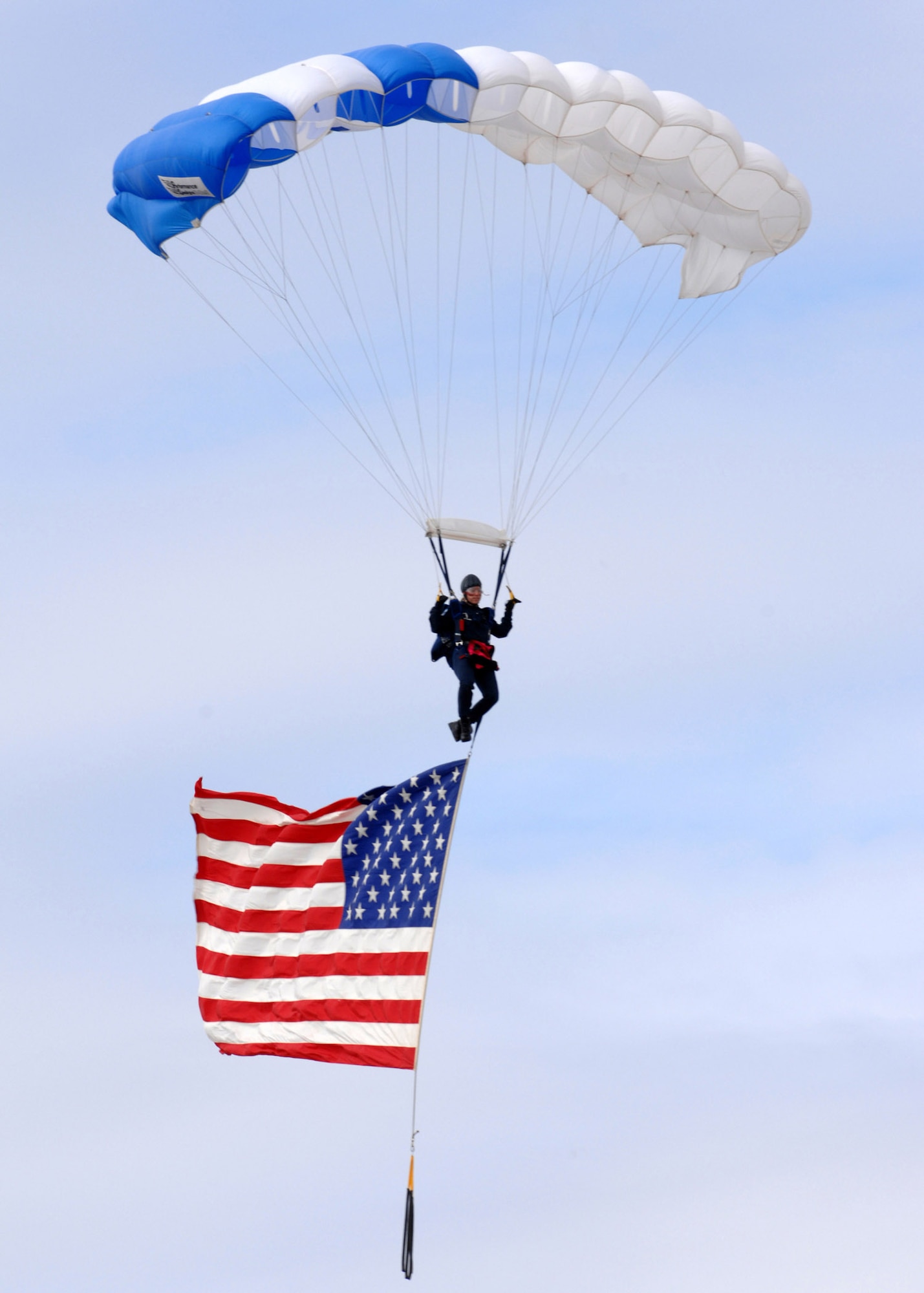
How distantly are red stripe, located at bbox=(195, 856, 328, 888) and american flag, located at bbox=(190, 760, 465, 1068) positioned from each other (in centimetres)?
1

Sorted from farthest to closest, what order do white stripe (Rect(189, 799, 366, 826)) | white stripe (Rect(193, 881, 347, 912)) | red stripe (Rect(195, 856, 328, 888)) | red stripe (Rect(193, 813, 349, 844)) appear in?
white stripe (Rect(189, 799, 366, 826)) → red stripe (Rect(193, 813, 349, 844)) → red stripe (Rect(195, 856, 328, 888)) → white stripe (Rect(193, 881, 347, 912))

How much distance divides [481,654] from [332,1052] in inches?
171

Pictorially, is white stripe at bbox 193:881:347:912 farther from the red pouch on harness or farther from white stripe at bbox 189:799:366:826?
the red pouch on harness

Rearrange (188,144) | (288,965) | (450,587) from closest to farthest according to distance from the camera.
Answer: (188,144), (450,587), (288,965)

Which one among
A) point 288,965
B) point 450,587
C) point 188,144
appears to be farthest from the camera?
point 288,965

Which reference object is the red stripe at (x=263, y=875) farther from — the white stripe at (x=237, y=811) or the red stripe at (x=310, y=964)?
the red stripe at (x=310, y=964)

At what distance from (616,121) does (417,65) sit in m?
2.32

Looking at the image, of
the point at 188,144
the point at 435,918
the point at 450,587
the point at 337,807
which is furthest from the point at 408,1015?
→ the point at 188,144

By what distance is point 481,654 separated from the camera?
20469 mm

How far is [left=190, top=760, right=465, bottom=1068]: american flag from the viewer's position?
68.3 ft

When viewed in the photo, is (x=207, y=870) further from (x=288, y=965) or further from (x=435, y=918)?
(x=435, y=918)

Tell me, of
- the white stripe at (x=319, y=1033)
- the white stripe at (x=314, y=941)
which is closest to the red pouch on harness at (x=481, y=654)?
the white stripe at (x=314, y=941)

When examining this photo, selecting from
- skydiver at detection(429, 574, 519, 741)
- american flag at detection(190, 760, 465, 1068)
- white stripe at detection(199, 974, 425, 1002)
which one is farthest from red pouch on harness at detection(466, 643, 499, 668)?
white stripe at detection(199, 974, 425, 1002)

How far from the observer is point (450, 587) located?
66.8 feet
